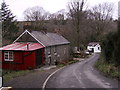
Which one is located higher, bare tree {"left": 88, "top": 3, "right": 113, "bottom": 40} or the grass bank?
bare tree {"left": 88, "top": 3, "right": 113, "bottom": 40}

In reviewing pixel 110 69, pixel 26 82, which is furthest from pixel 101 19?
pixel 26 82

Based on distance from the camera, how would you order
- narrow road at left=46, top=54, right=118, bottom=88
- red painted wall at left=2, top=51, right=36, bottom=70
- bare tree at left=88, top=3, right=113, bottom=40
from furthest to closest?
1. red painted wall at left=2, top=51, right=36, bottom=70
2. narrow road at left=46, top=54, right=118, bottom=88
3. bare tree at left=88, top=3, right=113, bottom=40

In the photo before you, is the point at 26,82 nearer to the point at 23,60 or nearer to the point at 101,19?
the point at 101,19

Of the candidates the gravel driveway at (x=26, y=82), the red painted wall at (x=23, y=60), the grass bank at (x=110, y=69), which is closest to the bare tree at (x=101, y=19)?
the grass bank at (x=110, y=69)

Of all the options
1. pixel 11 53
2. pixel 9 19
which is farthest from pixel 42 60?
pixel 9 19

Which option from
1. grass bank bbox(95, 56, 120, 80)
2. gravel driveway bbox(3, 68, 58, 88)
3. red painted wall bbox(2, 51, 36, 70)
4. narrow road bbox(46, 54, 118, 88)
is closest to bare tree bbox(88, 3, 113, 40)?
grass bank bbox(95, 56, 120, 80)

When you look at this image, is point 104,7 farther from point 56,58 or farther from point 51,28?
point 51,28

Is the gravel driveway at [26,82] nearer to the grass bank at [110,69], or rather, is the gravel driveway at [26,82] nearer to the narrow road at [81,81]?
the narrow road at [81,81]

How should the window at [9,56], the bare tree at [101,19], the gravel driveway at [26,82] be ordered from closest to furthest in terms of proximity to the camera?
1. the bare tree at [101,19]
2. the gravel driveway at [26,82]
3. the window at [9,56]

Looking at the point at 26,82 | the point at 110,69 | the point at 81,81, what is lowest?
the point at 26,82

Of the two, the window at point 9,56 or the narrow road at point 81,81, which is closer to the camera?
the narrow road at point 81,81

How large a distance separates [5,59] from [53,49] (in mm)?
8795

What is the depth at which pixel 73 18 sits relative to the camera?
37.4 meters

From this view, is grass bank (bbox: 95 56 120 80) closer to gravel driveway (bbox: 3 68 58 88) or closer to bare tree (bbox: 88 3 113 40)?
bare tree (bbox: 88 3 113 40)
